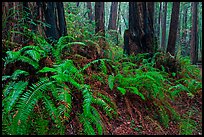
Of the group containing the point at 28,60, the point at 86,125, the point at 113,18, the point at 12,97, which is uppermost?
the point at 113,18

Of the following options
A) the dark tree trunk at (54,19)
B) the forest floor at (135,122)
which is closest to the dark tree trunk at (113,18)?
the dark tree trunk at (54,19)

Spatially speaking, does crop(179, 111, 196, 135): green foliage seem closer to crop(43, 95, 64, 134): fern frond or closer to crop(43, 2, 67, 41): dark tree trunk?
crop(43, 95, 64, 134): fern frond

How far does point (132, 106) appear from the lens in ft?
12.0

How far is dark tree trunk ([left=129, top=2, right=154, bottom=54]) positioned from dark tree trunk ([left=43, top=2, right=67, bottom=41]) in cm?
276

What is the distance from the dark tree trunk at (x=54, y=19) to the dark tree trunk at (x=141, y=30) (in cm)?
276

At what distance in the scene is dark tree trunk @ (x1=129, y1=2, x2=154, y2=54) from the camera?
679cm

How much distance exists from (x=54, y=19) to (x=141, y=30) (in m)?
3.22

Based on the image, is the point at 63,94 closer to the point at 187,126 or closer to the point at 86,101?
the point at 86,101

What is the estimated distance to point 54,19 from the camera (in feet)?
16.0

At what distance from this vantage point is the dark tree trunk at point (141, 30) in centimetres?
679

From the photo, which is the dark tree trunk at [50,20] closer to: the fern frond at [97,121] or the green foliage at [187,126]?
the fern frond at [97,121]

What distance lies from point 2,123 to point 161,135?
2.44m

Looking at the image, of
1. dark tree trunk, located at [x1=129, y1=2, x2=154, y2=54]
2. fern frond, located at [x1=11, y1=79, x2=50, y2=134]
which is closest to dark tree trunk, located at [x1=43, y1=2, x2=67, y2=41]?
fern frond, located at [x1=11, y1=79, x2=50, y2=134]

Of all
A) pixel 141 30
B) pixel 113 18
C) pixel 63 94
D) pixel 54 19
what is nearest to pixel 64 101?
pixel 63 94
